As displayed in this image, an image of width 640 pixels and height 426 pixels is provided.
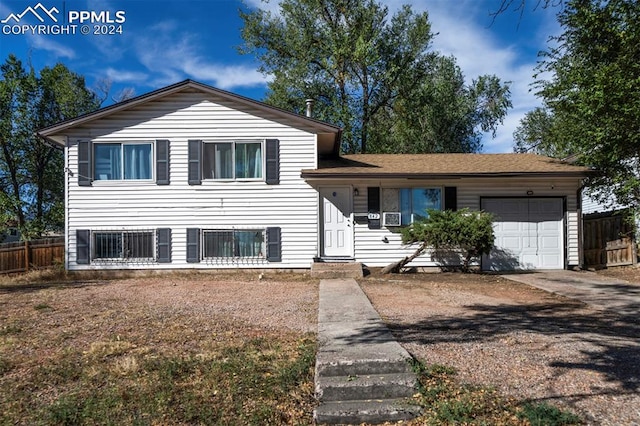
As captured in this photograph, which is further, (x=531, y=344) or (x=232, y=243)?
(x=232, y=243)

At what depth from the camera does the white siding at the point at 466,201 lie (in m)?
13.3

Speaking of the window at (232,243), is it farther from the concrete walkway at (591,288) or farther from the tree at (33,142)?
the tree at (33,142)

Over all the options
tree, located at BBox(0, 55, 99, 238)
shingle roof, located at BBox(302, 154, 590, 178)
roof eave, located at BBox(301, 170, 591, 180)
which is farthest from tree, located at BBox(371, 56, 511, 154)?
tree, located at BBox(0, 55, 99, 238)

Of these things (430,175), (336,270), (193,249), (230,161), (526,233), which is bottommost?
(336,270)

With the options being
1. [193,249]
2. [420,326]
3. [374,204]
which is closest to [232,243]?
[193,249]

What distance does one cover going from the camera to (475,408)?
3777 mm

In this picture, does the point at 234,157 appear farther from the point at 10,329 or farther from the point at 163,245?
the point at 10,329

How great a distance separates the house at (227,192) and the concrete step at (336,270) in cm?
95

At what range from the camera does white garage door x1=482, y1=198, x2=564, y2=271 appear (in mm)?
13594

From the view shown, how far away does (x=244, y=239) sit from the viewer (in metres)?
13.4

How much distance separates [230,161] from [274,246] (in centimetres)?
270

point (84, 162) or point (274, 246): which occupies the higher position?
point (84, 162)

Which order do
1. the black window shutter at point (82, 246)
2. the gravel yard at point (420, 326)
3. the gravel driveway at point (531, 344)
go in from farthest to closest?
1. the black window shutter at point (82, 246)
2. the gravel yard at point (420, 326)
3. the gravel driveway at point (531, 344)

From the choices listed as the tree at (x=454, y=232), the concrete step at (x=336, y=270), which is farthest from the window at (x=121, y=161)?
the tree at (x=454, y=232)
